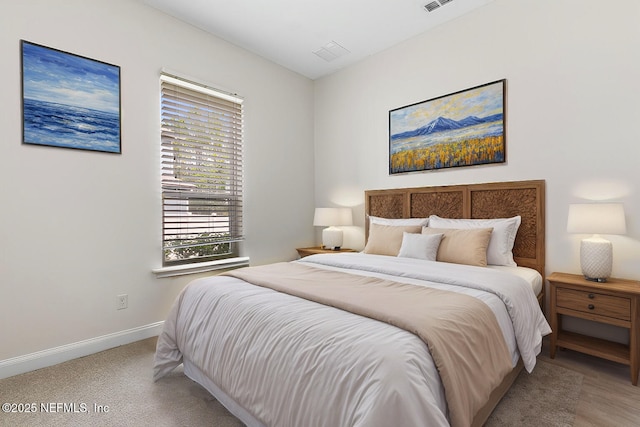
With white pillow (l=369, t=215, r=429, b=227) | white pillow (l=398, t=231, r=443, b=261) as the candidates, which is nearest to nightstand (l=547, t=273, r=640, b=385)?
white pillow (l=398, t=231, r=443, b=261)

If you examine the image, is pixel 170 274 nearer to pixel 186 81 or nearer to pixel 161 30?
pixel 186 81

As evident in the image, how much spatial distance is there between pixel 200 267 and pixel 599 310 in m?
3.24

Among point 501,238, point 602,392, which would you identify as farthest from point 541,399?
point 501,238

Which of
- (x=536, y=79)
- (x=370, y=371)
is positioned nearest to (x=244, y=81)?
(x=536, y=79)

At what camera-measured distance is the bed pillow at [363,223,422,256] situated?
9.48ft

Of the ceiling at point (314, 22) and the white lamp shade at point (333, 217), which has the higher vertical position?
the ceiling at point (314, 22)

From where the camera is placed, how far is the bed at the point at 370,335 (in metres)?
1.03

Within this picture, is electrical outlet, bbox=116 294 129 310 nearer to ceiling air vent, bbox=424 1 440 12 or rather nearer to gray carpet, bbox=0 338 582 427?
Answer: gray carpet, bbox=0 338 582 427

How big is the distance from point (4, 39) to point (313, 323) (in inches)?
110

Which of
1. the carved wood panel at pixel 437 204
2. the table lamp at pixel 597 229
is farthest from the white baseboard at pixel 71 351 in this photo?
the table lamp at pixel 597 229

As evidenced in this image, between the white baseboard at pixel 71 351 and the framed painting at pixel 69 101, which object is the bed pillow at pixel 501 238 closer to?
the white baseboard at pixel 71 351

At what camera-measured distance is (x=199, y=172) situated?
3.10m

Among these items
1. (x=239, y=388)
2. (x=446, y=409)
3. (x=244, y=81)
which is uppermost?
(x=244, y=81)

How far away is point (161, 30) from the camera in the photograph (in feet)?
9.36
